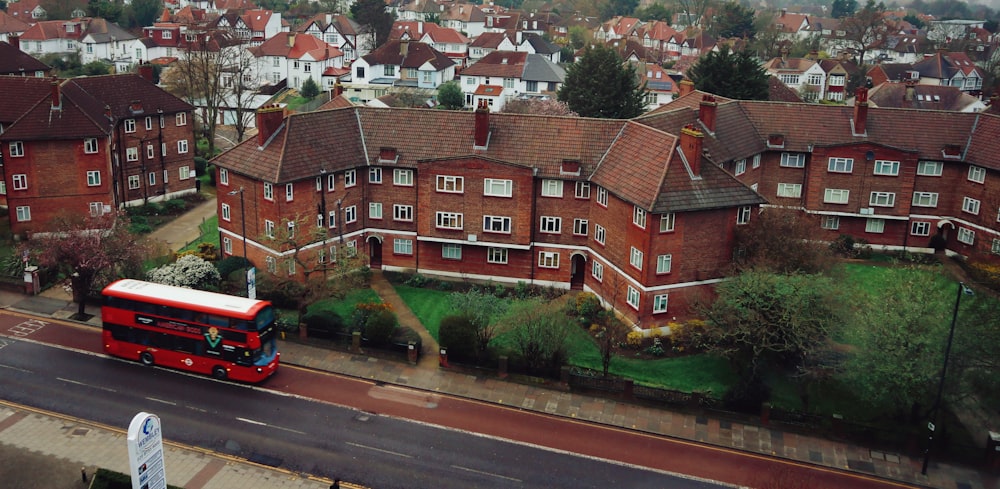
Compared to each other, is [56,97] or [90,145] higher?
[56,97]

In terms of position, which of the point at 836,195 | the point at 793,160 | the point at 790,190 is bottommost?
the point at 836,195

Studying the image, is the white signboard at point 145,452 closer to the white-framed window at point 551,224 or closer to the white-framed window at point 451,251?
the white-framed window at point 451,251

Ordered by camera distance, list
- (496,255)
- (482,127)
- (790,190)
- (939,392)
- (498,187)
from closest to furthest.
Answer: (939,392), (498,187), (482,127), (496,255), (790,190)

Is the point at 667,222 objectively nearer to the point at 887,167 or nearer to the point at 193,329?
the point at 887,167

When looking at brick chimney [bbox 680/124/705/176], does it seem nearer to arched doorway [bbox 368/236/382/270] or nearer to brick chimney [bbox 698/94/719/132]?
brick chimney [bbox 698/94/719/132]

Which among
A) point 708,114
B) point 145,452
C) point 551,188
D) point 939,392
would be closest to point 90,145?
point 551,188

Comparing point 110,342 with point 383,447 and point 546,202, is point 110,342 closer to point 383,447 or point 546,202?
point 383,447

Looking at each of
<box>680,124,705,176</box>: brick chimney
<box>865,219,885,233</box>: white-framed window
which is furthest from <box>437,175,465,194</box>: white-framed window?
<box>865,219,885,233</box>: white-framed window
